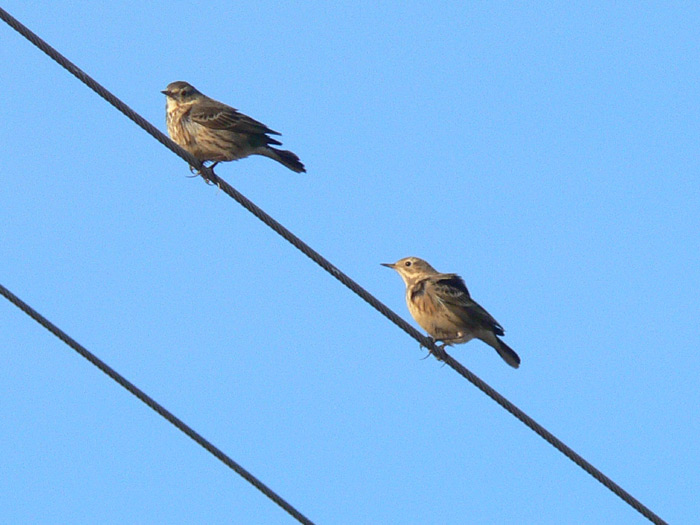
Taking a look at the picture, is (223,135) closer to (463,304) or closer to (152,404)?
(463,304)

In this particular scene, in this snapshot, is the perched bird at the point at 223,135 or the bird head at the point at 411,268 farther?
the bird head at the point at 411,268

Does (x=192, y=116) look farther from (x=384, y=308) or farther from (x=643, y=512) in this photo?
(x=643, y=512)

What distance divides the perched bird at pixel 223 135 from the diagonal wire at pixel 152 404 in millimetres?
4983

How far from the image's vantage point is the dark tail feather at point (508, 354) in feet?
45.5

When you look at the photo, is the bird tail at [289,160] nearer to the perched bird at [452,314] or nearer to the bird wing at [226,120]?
the bird wing at [226,120]

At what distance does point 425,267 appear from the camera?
15.2m

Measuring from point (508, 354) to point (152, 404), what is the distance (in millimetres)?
5992

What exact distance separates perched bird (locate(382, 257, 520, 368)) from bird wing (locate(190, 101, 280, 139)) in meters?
2.41

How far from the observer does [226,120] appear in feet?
45.2

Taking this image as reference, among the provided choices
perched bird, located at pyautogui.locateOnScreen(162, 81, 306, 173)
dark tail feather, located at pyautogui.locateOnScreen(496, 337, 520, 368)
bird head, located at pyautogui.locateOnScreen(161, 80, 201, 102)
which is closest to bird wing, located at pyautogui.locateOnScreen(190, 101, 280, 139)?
perched bird, located at pyautogui.locateOnScreen(162, 81, 306, 173)

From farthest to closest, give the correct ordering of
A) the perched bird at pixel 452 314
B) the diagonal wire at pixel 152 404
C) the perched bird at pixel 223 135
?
the perched bird at pixel 452 314 → the perched bird at pixel 223 135 → the diagonal wire at pixel 152 404

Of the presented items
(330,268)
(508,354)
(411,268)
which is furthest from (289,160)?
(330,268)

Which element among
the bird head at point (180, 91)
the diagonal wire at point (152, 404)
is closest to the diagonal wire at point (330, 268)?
the diagonal wire at point (152, 404)

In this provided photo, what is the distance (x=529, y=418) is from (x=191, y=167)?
4.57 meters
